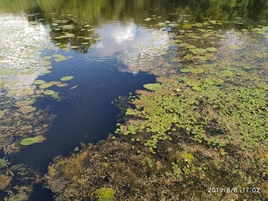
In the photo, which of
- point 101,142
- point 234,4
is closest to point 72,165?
point 101,142

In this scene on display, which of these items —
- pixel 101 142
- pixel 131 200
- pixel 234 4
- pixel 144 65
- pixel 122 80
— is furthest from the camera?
pixel 234 4

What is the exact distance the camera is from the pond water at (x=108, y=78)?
3961mm

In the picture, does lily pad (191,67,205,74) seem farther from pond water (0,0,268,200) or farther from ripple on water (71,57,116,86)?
ripple on water (71,57,116,86)

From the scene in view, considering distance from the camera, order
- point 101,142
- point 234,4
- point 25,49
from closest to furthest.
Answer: point 101,142
point 25,49
point 234,4

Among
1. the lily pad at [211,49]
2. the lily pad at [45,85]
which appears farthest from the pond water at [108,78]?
the lily pad at [211,49]

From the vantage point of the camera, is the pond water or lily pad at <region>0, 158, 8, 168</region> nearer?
lily pad at <region>0, 158, 8, 168</region>

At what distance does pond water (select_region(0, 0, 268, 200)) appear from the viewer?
396 cm

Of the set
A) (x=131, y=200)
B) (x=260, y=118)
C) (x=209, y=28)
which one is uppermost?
(x=209, y=28)

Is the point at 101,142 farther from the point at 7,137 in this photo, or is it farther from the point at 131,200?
the point at 7,137

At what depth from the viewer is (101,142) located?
400 cm

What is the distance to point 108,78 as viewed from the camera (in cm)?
623

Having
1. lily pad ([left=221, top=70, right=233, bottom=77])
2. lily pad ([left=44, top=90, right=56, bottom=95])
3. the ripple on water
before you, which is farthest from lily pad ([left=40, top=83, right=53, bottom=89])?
lily pad ([left=221, top=70, right=233, bottom=77])

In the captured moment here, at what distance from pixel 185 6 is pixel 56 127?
578 inches
